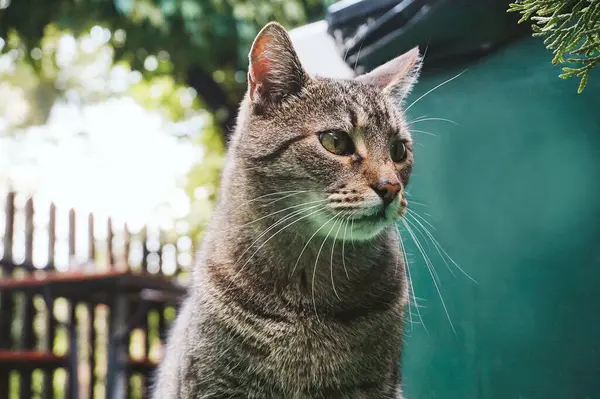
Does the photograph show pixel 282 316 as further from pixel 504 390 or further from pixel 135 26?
pixel 135 26

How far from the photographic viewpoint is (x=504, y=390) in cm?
160

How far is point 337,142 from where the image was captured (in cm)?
141

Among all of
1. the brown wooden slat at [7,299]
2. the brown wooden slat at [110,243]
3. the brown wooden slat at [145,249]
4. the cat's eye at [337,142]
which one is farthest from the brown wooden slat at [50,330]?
the cat's eye at [337,142]

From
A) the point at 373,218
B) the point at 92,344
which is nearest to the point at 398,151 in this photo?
the point at 373,218

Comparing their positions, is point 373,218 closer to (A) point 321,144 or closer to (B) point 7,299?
(A) point 321,144

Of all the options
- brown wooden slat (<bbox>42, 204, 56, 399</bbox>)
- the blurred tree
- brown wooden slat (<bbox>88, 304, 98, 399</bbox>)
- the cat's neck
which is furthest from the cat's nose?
brown wooden slat (<bbox>88, 304, 98, 399</bbox>)

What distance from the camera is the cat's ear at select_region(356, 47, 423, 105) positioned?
159 centimetres

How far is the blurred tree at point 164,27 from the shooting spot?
405 centimetres

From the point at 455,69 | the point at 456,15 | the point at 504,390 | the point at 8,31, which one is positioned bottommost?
the point at 504,390

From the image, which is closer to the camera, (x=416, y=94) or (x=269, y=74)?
A: (x=269, y=74)

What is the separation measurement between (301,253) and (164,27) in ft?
10.1

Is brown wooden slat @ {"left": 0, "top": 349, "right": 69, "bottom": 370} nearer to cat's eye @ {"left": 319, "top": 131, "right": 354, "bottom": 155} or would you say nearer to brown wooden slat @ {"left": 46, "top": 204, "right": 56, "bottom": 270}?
brown wooden slat @ {"left": 46, "top": 204, "right": 56, "bottom": 270}

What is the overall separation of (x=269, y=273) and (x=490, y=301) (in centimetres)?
64

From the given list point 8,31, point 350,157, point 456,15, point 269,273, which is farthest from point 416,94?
point 8,31
